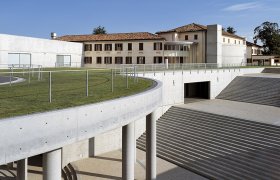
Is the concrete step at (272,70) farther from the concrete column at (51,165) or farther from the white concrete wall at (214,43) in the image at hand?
the concrete column at (51,165)

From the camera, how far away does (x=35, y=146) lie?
6.78m

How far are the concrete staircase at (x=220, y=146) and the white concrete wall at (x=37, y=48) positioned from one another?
2150cm

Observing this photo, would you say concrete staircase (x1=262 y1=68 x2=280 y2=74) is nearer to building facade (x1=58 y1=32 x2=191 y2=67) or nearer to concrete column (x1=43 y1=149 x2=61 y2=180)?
building facade (x1=58 y1=32 x2=191 y2=67)

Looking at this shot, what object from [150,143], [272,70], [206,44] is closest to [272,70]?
[272,70]

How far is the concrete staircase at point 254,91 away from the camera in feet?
118

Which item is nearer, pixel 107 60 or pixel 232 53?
pixel 107 60

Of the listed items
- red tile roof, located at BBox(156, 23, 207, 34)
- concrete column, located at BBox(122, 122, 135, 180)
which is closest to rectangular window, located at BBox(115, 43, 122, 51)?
red tile roof, located at BBox(156, 23, 207, 34)

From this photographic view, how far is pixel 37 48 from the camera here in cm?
4134

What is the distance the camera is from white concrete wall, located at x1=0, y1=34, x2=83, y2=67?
3700cm

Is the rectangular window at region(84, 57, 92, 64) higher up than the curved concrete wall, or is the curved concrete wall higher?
the rectangular window at region(84, 57, 92, 64)

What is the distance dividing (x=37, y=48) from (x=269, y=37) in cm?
7365

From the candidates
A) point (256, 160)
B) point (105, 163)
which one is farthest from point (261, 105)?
point (105, 163)

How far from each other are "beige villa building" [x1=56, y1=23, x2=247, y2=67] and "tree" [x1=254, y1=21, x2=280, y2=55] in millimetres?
37869

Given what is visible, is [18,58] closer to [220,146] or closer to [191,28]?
[220,146]
